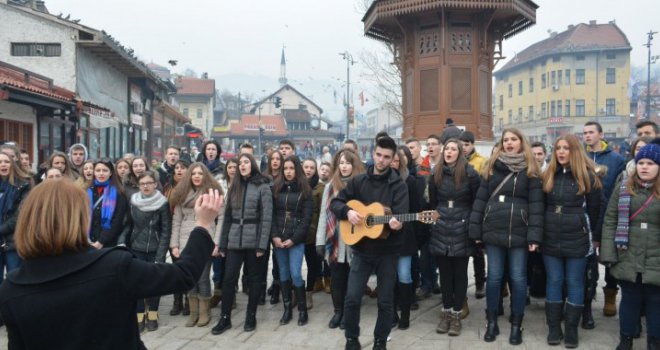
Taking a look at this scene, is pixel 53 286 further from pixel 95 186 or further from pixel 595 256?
pixel 595 256

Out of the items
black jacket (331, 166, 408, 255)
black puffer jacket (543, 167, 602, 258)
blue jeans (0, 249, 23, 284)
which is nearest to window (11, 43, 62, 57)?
blue jeans (0, 249, 23, 284)

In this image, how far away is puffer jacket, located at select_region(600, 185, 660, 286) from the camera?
15.6ft

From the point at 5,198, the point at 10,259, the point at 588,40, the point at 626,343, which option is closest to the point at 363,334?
the point at 626,343

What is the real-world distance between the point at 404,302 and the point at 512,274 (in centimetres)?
119

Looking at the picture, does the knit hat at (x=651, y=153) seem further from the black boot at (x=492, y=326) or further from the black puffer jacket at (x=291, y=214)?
the black puffer jacket at (x=291, y=214)

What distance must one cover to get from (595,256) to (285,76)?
164m

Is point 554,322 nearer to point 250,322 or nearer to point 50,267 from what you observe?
point 250,322

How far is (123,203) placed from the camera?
6.36m

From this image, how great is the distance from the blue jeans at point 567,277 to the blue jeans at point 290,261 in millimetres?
2768

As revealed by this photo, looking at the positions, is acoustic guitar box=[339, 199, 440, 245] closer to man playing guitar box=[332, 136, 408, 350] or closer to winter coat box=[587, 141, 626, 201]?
man playing guitar box=[332, 136, 408, 350]

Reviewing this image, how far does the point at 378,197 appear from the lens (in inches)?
Result: 206

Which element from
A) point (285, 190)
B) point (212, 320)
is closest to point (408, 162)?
point (285, 190)

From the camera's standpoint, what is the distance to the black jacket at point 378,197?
5098 millimetres

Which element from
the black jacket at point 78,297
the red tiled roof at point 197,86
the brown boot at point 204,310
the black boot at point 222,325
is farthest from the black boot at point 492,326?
the red tiled roof at point 197,86
